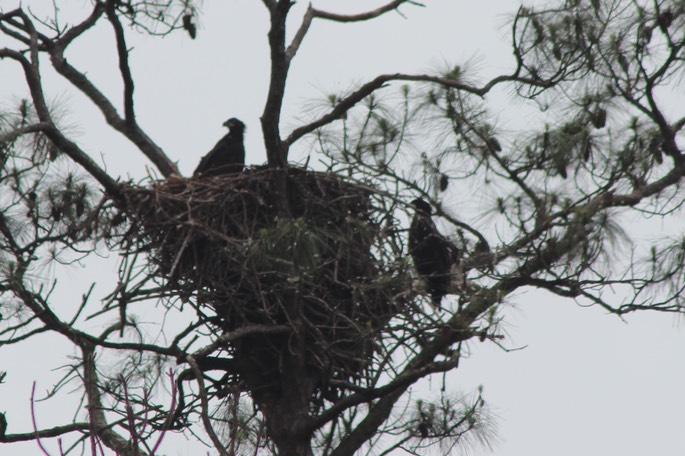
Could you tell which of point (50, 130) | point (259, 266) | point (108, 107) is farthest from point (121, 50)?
point (259, 266)

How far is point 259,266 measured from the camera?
5551 millimetres

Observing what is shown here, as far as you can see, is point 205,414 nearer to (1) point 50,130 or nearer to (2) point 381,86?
(1) point 50,130

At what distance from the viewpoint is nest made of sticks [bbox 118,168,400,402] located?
567 cm

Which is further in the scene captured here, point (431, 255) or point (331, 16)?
point (431, 255)

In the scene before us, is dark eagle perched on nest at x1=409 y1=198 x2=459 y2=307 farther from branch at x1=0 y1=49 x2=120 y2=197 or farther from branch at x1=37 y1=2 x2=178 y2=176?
branch at x1=0 y1=49 x2=120 y2=197

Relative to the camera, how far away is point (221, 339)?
5.07m

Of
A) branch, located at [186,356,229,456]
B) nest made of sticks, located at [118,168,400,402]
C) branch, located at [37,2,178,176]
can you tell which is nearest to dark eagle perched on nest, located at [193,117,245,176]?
branch, located at [37,2,178,176]

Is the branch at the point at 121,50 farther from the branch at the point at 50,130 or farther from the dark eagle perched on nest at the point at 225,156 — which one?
the dark eagle perched on nest at the point at 225,156

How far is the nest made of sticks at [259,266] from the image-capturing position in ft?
18.6

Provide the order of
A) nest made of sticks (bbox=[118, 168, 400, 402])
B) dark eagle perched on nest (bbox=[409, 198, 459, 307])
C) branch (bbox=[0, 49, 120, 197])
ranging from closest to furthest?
1. branch (bbox=[0, 49, 120, 197])
2. nest made of sticks (bbox=[118, 168, 400, 402])
3. dark eagle perched on nest (bbox=[409, 198, 459, 307])

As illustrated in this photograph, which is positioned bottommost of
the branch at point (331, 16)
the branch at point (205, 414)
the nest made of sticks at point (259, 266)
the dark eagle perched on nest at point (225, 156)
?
the branch at point (205, 414)

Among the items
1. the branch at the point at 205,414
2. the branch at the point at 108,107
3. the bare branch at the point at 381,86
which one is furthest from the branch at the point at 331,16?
the branch at the point at 205,414

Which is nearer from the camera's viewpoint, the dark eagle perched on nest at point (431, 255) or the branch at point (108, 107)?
the dark eagle perched on nest at point (431, 255)

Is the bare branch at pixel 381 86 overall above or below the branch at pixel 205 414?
above
